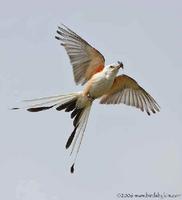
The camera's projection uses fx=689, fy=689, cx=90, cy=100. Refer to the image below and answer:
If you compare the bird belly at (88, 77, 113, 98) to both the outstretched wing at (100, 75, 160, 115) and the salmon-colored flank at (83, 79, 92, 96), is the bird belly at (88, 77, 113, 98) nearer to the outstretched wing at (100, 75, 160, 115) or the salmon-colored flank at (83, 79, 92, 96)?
the salmon-colored flank at (83, 79, 92, 96)

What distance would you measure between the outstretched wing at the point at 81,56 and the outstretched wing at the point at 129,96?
17.6 inches

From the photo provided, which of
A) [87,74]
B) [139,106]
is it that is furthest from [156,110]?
[87,74]

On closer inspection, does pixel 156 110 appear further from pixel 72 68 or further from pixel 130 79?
pixel 72 68

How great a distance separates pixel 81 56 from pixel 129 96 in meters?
1.06

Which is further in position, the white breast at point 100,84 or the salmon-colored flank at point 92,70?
the salmon-colored flank at point 92,70

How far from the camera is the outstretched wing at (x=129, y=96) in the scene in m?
9.17

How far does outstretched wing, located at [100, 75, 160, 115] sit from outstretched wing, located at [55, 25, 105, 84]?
45 centimetres

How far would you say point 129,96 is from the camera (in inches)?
370

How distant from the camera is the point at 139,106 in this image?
9.46 meters

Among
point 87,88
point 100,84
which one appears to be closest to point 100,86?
point 100,84

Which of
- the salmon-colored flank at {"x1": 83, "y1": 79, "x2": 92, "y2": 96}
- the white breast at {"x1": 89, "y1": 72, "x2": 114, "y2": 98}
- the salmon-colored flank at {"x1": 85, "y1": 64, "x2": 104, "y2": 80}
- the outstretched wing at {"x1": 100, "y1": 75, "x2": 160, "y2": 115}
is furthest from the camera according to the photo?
the outstretched wing at {"x1": 100, "y1": 75, "x2": 160, "y2": 115}

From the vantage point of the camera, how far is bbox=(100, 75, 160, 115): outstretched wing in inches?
361

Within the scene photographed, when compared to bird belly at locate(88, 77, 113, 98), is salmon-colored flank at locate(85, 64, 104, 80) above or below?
above

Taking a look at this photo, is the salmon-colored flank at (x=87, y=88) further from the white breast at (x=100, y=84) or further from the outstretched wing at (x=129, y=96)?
the outstretched wing at (x=129, y=96)
